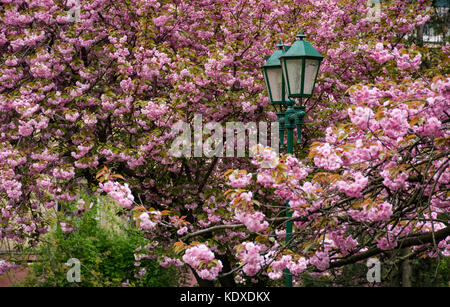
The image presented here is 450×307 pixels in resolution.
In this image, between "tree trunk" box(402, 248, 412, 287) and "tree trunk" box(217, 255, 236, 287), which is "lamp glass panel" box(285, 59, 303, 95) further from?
"tree trunk" box(402, 248, 412, 287)

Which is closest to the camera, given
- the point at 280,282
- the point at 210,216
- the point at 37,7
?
the point at 210,216

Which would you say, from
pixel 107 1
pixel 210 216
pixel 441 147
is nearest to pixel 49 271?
pixel 210 216

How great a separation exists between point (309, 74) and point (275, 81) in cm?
57

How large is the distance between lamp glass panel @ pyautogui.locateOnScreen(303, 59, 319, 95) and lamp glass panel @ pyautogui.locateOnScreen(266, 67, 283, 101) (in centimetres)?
48

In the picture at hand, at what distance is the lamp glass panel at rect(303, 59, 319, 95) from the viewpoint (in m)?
5.65

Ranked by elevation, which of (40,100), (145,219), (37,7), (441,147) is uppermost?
(37,7)

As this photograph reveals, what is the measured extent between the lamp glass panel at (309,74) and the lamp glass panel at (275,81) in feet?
1.58

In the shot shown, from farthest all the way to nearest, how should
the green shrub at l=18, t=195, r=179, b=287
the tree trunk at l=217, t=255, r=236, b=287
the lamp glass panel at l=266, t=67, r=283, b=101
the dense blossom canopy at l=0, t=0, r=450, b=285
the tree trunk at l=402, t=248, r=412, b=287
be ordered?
the tree trunk at l=402, t=248, r=412, b=287
the tree trunk at l=217, t=255, r=236, b=287
the dense blossom canopy at l=0, t=0, r=450, b=285
the green shrub at l=18, t=195, r=179, b=287
the lamp glass panel at l=266, t=67, r=283, b=101

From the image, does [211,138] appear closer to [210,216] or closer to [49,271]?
[210,216]

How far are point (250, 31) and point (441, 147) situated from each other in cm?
584

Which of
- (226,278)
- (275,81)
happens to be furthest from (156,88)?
(226,278)

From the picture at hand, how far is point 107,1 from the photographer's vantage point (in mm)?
9539

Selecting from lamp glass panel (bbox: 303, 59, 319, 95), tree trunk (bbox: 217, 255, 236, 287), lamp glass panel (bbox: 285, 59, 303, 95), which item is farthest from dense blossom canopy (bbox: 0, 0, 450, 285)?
lamp glass panel (bbox: 285, 59, 303, 95)
